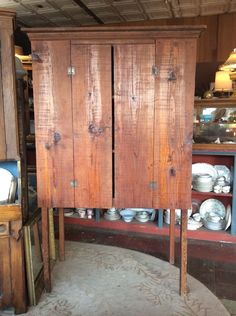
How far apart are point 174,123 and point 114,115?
0.36m

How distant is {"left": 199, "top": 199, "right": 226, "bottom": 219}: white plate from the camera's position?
3.06 meters

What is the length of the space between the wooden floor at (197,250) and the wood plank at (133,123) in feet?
2.79

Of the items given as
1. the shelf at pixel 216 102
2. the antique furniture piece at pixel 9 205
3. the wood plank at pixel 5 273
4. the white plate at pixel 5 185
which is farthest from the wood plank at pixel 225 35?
the wood plank at pixel 5 273

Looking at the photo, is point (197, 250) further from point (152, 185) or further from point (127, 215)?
point (152, 185)

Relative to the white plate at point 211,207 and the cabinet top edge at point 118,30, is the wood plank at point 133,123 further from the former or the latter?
the white plate at point 211,207

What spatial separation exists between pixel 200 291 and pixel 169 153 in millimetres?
991

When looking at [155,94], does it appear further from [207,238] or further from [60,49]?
[207,238]

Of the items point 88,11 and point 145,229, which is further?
point 88,11

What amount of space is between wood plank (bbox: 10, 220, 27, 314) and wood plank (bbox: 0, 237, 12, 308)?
2cm

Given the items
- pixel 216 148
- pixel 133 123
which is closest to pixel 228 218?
pixel 216 148

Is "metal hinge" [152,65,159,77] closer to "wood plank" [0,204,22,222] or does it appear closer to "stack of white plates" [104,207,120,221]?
"wood plank" [0,204,22,222]

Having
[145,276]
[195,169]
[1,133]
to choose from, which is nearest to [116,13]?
[195,169]

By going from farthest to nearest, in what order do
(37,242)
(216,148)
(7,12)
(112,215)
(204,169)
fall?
(112,215) → (204,169) → (216,148) → (37,242) → (7,12)

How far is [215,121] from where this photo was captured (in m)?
3.94
